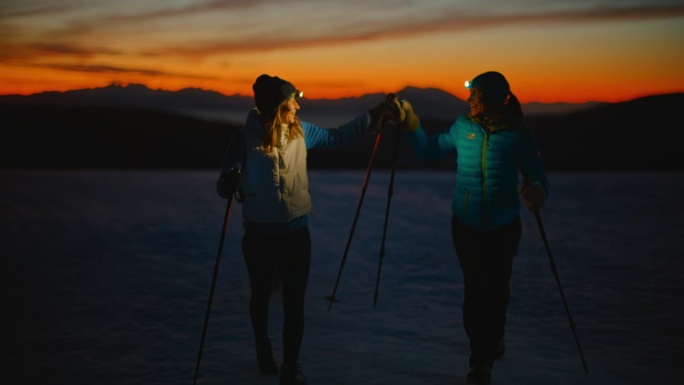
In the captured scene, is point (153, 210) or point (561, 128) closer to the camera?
point (153, 210)

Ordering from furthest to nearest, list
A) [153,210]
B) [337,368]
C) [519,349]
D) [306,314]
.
A: 1. [153,210]
2. [306,314]
3. [519,349]
4. [337,368]

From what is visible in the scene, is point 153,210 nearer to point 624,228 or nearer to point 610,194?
point 624,228

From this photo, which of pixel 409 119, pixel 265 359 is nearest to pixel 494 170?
pixel 409 119

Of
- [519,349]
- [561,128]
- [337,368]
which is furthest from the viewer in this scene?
[561,128]

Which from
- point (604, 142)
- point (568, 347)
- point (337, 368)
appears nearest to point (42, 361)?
point (337, 368)

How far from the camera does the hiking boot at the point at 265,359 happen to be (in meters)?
4.73

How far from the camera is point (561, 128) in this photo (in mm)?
58906

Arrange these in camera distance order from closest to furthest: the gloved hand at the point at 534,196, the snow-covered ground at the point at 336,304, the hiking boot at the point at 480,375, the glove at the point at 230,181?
the glove at the point at 230,181, the hiking boot at the point at 480,375, the gloved hand at the point at 534,196, the snow-covered ground at the point at 336,304

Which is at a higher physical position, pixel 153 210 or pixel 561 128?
pixel 561 128

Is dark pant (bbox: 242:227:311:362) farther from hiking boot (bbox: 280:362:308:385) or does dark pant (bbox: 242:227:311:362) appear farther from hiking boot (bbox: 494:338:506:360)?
hiking boot (bbox: 494:338:506:360)

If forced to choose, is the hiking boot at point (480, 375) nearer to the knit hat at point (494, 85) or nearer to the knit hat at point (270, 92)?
the knit hat at point (494, 85)

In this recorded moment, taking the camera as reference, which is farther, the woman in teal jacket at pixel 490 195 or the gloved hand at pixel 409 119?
the gloved hand at pixel 409 119

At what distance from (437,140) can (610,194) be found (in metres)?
16.4

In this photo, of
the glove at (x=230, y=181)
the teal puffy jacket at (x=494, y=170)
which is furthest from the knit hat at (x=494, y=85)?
the glove at (x=230, y=181)
